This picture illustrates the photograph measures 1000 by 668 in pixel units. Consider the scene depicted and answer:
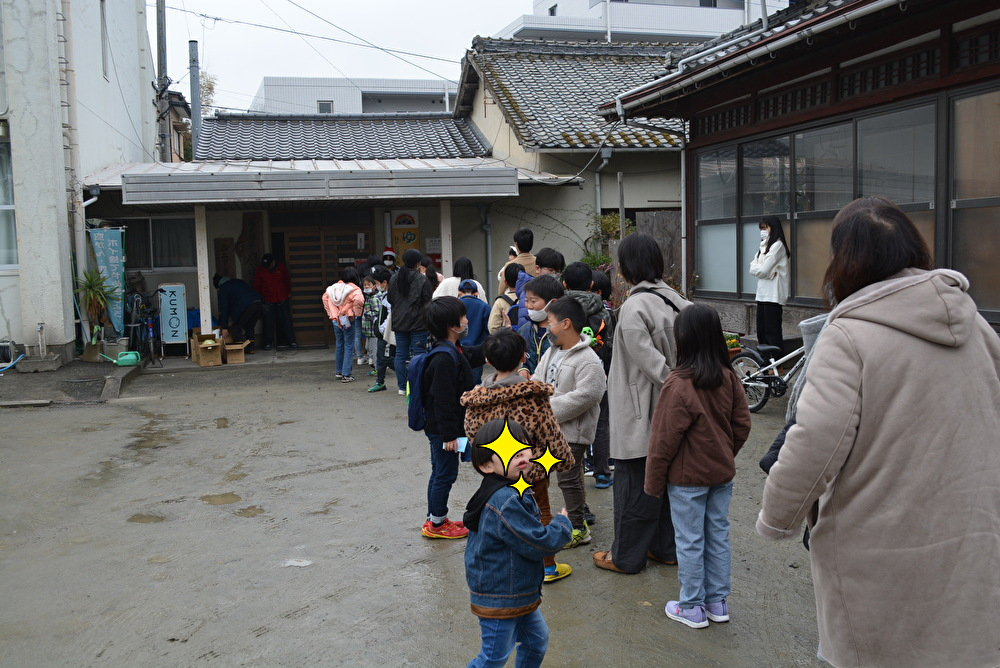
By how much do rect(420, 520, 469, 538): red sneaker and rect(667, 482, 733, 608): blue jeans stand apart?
1655mm

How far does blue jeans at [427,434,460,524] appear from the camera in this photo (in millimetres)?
4957

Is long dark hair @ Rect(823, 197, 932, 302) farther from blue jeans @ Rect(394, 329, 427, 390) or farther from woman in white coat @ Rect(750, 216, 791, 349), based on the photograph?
blue jeans @ Rect(394, 329, 427, 390)

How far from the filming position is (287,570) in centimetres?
464

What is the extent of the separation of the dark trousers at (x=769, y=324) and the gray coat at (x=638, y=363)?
185 inches

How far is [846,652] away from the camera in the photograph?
229 cm

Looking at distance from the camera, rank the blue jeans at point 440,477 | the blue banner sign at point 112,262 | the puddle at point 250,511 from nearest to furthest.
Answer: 1. the blue jeans at point 440,477
2. the puddle at point 250,511
3. the blue banner sign at point 112,262

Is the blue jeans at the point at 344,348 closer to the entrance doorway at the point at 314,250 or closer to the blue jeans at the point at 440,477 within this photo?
the entrance doorway at the point at 314,250

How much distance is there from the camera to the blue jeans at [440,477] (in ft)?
16.3

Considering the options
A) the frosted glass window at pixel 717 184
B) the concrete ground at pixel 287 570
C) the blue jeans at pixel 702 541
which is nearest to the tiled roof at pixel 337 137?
the frosted glass window at pixel 717 184

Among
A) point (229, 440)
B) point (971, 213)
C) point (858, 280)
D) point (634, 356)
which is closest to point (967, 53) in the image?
point (971, 213)

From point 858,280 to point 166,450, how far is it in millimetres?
6824

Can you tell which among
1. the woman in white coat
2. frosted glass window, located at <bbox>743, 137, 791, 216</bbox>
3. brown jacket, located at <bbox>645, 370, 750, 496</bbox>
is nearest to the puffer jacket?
brown jacket, located at <bbox>645, 370, 750, 496</bbox>

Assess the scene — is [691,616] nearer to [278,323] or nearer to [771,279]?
[771,279]
